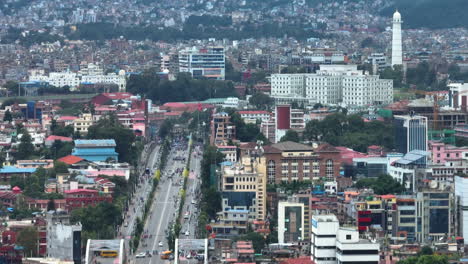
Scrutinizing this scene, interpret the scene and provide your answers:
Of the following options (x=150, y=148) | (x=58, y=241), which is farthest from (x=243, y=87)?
(x=58, y=241)

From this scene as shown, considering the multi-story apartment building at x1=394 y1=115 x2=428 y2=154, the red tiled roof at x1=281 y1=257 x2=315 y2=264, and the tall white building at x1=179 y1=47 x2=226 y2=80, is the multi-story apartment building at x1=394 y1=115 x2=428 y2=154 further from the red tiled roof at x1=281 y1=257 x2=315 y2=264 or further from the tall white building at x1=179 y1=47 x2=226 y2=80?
the tall white building at x1=179 y1=47 x2=226 y2=80

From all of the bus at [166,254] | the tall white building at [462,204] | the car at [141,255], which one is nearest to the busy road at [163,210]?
the car at [141,255]

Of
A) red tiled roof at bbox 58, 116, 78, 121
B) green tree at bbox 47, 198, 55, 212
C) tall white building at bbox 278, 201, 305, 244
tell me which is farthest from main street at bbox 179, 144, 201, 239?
red tiled roof at bbox 58, 116, 78, 121

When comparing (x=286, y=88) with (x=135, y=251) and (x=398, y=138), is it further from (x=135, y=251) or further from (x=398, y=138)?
(x=135, y=251)

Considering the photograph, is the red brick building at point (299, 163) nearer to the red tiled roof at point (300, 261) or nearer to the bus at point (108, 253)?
the bus at point (108, 253)

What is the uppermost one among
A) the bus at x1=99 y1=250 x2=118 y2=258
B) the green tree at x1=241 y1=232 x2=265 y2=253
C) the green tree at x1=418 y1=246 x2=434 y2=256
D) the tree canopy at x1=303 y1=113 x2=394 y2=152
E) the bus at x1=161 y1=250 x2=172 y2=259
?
the tree canopy at x1=303 y1=113 x2=394 y2=152

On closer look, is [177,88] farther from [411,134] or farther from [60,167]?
[60,167]
